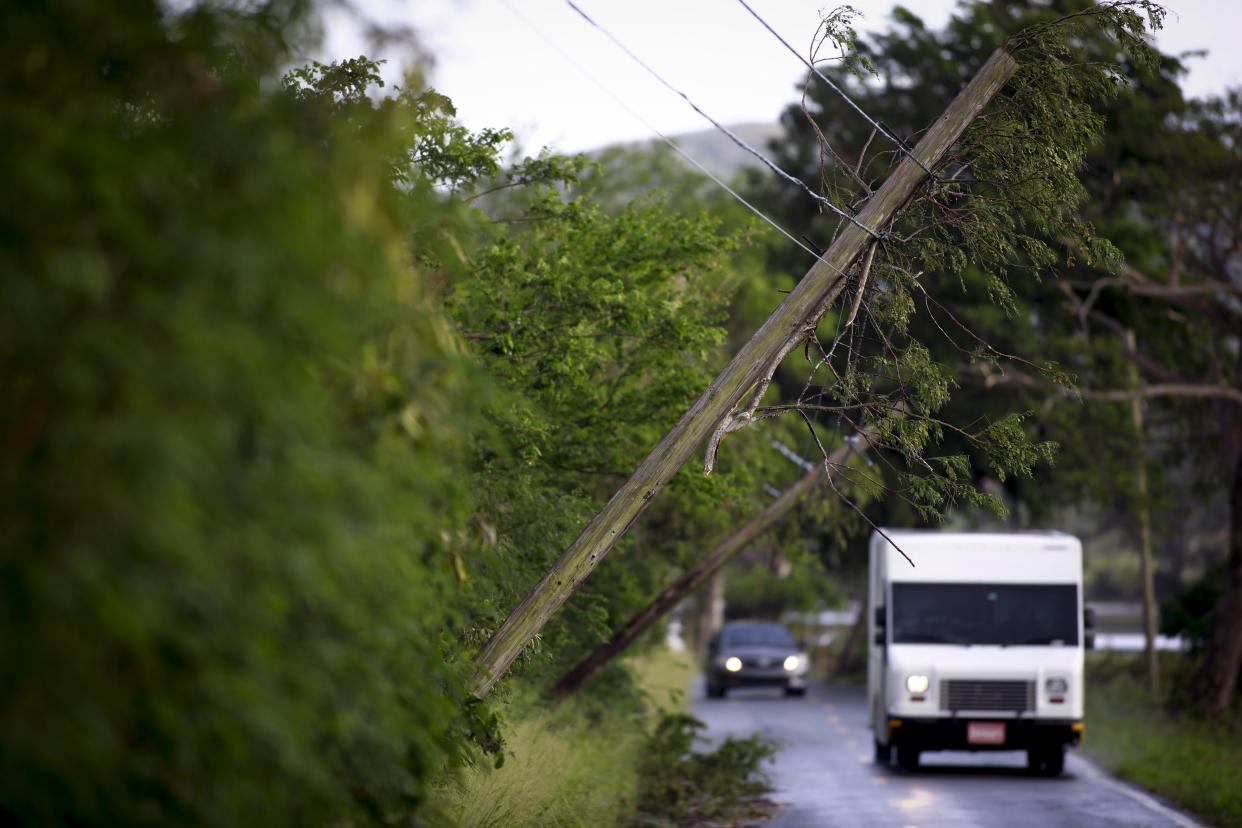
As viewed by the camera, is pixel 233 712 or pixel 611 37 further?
pixel 611 37

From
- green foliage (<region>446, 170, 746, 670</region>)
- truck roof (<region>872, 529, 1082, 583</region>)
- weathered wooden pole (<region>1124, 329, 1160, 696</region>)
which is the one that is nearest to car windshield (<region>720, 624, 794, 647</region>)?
weathered wooden pole (<region>1124, 329, 1160, 696</region>)

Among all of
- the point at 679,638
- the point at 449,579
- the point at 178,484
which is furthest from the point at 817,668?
the point at 178,484

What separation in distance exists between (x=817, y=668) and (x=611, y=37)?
136 feet

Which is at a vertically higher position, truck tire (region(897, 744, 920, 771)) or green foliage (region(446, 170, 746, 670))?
green foliage (region(446, 170, 746, 670))

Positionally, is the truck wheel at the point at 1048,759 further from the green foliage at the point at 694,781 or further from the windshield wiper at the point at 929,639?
the green foliage at the point at 694,781

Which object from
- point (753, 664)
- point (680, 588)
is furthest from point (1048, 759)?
point (753, 664)

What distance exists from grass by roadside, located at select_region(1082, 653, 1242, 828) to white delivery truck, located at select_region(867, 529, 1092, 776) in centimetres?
124

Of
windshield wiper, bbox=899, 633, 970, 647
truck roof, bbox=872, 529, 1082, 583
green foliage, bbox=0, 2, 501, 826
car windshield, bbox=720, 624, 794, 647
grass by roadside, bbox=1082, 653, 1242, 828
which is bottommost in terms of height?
car windshield, bbox=720, 624, 794, 647

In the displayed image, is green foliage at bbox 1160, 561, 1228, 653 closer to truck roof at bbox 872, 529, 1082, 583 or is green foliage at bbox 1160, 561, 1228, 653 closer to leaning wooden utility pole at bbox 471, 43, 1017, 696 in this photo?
truck roof at bbox 872, 529, 1082, 583

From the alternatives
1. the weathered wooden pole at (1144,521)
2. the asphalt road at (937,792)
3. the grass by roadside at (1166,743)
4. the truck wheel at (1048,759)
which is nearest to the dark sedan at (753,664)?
the grass by roadside at (1166,743)

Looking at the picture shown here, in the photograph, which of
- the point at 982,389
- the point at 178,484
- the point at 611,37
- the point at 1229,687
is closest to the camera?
the point at 178,484

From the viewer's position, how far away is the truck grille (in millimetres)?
16047

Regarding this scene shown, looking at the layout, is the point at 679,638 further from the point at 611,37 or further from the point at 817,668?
the point at 611,37

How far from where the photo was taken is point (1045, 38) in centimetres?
891
